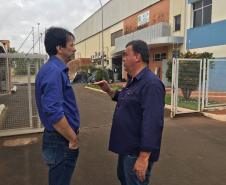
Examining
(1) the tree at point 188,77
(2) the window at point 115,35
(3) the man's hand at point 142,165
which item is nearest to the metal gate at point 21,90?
(1) the tree at point 188,77

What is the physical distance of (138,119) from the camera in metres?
2.94

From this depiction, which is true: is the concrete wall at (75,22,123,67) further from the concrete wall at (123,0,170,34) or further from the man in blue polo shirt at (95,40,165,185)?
the man in blue polo shirt at (95,40,165,185)

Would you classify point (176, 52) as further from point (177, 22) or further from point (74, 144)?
point (74, 144)

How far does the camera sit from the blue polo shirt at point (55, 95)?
2717 millimetres

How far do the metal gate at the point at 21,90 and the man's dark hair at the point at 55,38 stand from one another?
215 inches

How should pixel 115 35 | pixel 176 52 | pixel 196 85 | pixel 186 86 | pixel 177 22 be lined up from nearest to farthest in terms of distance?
pixel 186 86
pixel 196 85
pixel 176 52
pixel 177 22
pixel 115 35

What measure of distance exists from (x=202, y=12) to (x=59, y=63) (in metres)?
21.7

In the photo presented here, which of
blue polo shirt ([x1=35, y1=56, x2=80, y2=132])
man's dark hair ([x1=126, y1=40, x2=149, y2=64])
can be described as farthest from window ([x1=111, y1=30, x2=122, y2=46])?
blue polo shirt ([x1=35, y1=56, x2=80, y2=132])

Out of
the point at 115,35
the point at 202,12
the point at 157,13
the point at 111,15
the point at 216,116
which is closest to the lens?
the point at 216,116

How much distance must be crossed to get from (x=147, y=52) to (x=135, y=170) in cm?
103

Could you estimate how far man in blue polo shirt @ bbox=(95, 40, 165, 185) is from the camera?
2812 mm

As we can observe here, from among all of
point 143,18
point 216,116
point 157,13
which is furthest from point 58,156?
point 143,18

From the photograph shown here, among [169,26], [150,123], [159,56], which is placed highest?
[169,26]

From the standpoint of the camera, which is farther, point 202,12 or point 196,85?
point 202,12
